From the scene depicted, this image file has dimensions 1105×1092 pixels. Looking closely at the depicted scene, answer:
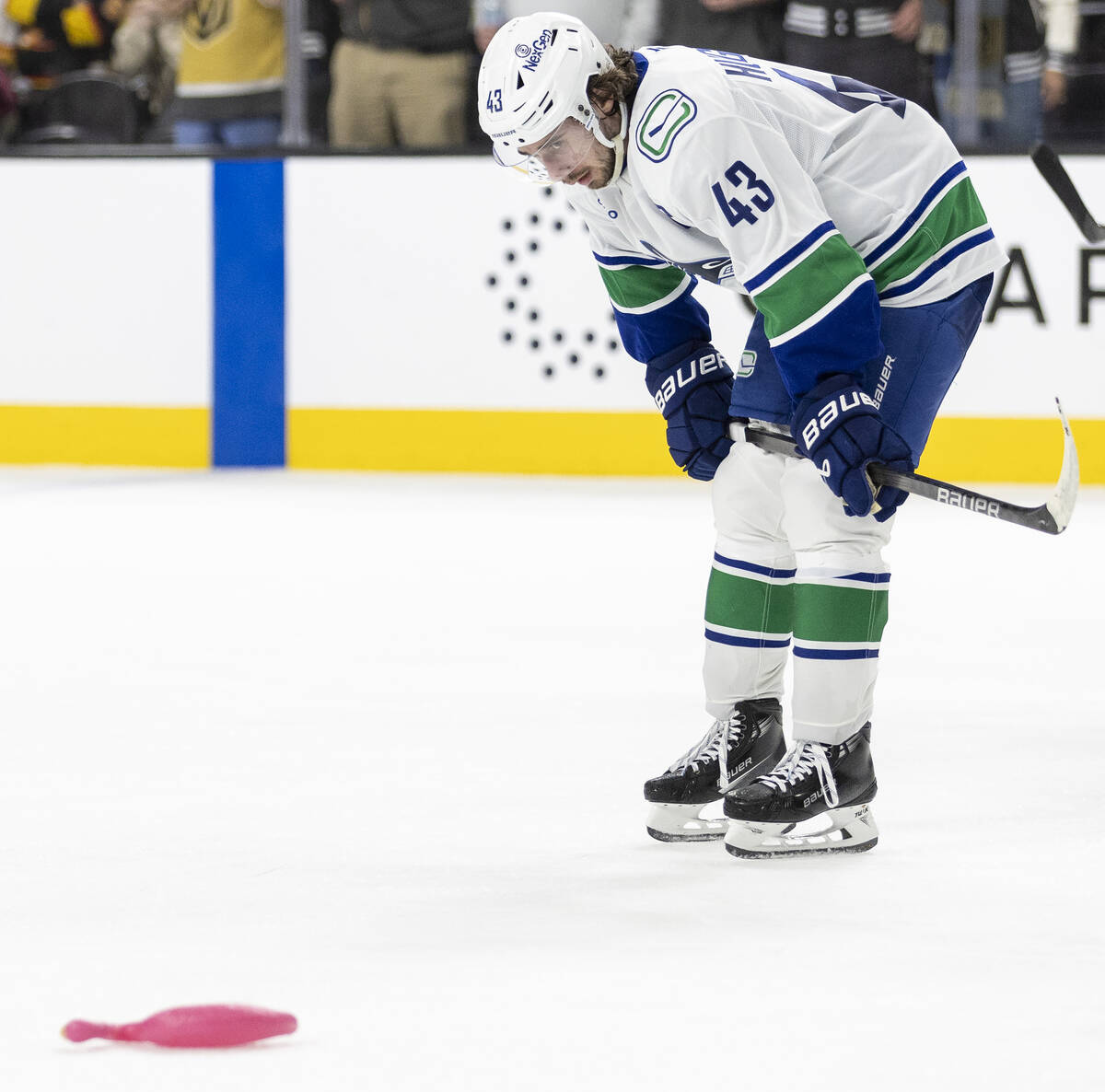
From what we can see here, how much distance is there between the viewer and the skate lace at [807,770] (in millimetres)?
2531

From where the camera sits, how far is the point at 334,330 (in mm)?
7512

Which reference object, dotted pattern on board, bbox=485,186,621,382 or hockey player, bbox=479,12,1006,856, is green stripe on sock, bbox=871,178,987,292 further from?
dotted pattern on board, bbox=485,186,621,382

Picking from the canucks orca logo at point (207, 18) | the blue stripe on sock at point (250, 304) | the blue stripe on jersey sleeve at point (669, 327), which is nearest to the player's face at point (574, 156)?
the blue stripe on jersey sleeve at point (669, 327)

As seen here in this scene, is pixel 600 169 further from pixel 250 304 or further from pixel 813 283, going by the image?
pixel 250 304

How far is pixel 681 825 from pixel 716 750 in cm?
13

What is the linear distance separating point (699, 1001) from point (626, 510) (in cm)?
443

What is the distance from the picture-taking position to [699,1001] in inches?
75.9

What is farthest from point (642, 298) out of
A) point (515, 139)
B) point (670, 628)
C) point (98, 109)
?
point (98, 109)

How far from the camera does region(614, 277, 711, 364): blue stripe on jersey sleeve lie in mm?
2760

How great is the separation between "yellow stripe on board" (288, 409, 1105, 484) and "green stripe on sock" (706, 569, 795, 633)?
4347 mm

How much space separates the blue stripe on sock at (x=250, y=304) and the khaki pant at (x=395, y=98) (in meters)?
0.34

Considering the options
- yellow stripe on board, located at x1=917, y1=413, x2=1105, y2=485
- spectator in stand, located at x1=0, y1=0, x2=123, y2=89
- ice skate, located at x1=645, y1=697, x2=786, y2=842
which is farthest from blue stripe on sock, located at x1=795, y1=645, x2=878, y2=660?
spectator in stand, located at x1=0, y1=0, x2=123, y2=89

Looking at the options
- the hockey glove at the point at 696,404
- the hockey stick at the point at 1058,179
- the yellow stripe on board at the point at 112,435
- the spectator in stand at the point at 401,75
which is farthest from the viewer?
the yellow stripe on board at the point at 112,435

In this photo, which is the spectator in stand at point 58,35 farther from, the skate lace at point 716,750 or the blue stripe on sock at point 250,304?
the skate lace at point 716,750
